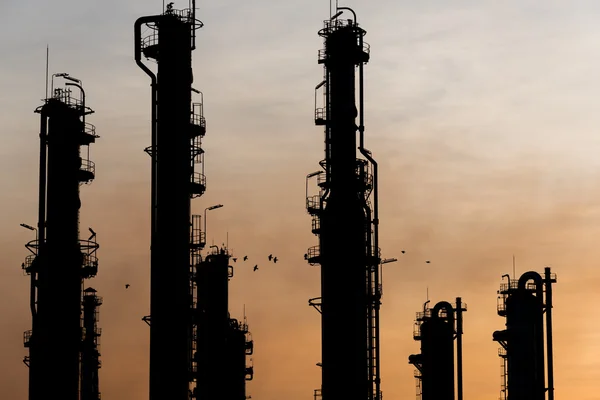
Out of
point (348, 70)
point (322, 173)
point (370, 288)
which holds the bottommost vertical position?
point (370, 288)

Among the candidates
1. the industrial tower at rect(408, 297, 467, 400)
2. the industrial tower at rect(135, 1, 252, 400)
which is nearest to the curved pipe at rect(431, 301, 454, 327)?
the industrial tower at rect(408, 297, 467, 400)

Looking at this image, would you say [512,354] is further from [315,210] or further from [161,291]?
[161,291]

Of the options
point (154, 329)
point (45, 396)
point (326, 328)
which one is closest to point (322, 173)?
point (326, 328)

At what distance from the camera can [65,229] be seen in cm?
5975

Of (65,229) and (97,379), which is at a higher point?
(65,229)

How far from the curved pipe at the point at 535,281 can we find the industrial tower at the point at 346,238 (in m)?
6.87

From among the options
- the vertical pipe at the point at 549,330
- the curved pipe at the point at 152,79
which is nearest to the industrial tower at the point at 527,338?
the vertical pipe at the point at 549,330

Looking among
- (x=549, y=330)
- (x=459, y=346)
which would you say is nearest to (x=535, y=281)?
(x=549, y=330)

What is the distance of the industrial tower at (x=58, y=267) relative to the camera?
58.4 meters

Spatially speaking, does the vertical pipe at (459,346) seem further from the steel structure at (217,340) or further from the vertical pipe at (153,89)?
the vertical pipe at (153,89)

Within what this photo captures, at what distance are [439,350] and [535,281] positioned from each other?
8141 millimetres

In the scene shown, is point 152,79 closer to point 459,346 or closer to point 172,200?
point 172,200

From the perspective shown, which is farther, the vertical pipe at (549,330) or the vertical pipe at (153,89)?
the vertical pipe at (549,330)

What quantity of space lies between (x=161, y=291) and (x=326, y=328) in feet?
25.6
